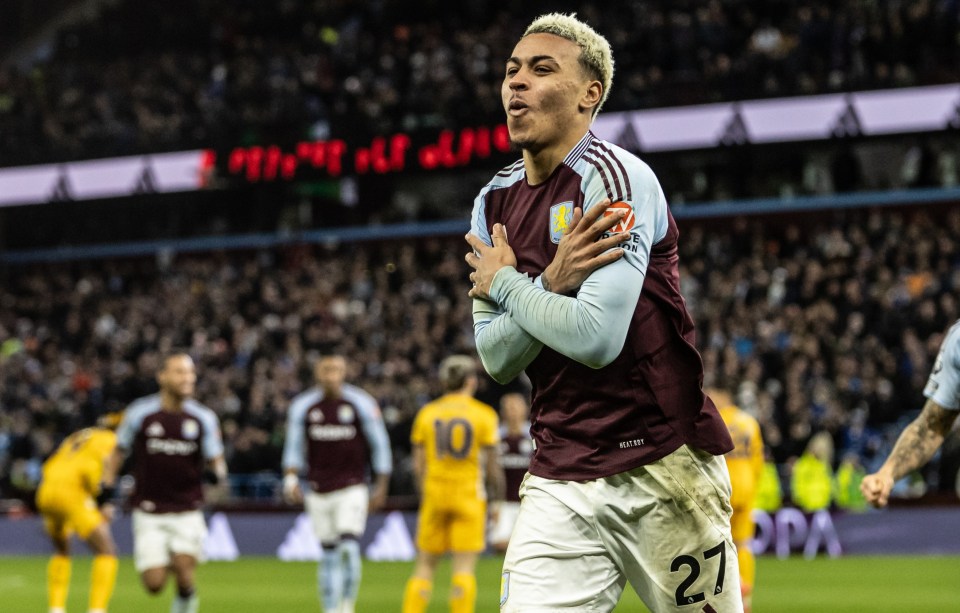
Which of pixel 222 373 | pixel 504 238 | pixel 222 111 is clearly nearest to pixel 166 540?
pixel 504 238

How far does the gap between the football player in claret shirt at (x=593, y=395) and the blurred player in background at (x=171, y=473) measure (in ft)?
22.9

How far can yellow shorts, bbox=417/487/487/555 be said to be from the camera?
11664mm

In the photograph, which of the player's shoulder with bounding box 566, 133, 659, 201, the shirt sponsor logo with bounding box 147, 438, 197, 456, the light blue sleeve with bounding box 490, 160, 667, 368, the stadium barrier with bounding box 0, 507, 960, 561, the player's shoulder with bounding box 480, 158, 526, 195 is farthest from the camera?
the stadium barrier with bounding box 0, 507, 960, 561

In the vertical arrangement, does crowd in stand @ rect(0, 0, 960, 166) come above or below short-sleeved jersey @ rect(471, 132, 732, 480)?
above

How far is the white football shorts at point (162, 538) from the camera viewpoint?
10.8 meters

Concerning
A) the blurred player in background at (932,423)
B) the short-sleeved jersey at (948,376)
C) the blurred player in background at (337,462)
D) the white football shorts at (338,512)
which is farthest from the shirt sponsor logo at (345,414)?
the short-sleeved jersey at (948,376)

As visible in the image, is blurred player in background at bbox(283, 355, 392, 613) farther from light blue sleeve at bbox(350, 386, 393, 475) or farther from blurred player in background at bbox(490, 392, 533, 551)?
blurred player in background at bbox(490, 392, 533, 551)

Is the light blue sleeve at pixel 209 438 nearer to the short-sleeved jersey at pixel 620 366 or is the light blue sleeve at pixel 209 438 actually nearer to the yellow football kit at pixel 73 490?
the yellow football kit at pixel 73 490

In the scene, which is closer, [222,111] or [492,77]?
[492,77]

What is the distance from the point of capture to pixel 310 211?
33.3 metres

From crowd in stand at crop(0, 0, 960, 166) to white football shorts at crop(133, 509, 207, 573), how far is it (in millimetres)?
18124

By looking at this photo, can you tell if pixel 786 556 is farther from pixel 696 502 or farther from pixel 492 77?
pixel 696 502

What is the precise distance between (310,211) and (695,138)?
404 inches

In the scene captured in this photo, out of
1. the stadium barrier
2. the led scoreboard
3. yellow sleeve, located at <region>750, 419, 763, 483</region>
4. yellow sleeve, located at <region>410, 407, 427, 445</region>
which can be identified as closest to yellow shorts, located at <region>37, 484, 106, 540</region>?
yellow sleeve, located at <region>410, 407, 427, 445</region>
